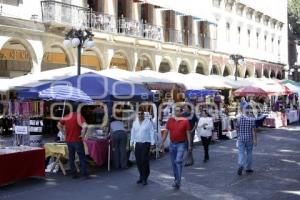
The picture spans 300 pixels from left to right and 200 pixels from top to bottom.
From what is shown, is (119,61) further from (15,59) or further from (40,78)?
(40,78)

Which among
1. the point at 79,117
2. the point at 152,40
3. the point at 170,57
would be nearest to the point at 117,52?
the point at 152,40

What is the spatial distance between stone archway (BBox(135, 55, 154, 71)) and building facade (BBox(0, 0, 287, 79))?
7cm

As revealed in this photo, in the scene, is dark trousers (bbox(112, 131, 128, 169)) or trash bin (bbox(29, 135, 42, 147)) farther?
trash bin (bbox(29, 135, 42, 147))

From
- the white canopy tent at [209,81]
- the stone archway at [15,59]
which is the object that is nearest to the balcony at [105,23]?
the stone archway at [15,59]

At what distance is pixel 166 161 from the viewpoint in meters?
14.7

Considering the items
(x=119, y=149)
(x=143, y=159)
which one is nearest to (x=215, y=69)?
(x=119, y=149)

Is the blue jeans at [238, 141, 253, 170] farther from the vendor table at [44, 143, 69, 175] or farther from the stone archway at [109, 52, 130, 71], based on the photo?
the stone archway at [109, 52, 130, 71]

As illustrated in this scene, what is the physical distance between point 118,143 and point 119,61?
16966mm

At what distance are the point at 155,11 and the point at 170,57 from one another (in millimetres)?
3222

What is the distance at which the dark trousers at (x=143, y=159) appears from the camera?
1110cm

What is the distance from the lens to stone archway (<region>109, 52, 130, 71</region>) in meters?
29.1

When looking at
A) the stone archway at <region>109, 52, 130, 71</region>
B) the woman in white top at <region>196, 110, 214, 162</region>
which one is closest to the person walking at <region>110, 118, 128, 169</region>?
the woman in white top at <region>196, 110, 214, 162</region>

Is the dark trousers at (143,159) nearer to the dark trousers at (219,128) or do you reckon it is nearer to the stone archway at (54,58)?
the dark trousers at (219,128)

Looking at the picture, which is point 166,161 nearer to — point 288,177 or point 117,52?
point 288,177
